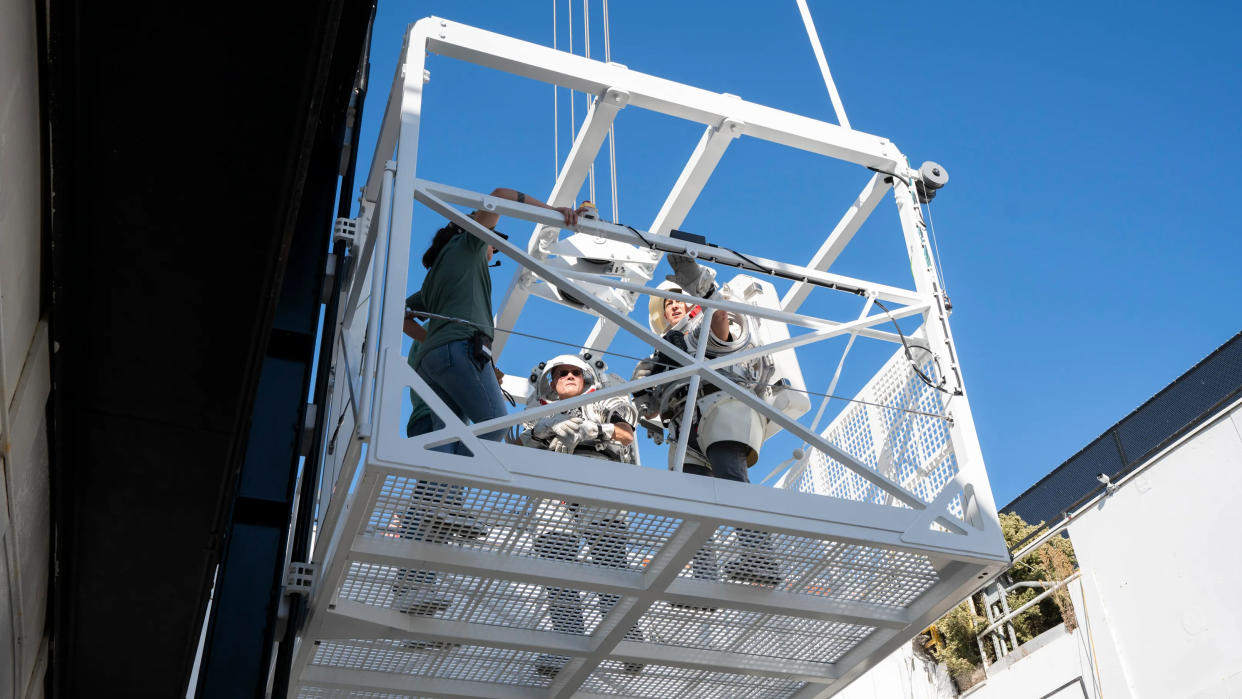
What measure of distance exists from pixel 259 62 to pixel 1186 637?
31.9 feet

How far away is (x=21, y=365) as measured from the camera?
3.95 m

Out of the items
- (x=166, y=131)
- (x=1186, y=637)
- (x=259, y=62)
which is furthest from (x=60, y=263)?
(x=1186, y=637)

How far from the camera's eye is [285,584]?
6.11 m

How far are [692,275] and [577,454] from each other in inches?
52.5

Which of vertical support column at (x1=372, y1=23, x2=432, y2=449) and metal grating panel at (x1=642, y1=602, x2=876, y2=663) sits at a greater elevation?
vertical support column at (x1=372, y1=23, x2=432, y2=449)

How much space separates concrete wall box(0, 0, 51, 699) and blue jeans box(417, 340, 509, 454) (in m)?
2.23

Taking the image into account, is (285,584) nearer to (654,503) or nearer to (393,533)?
(393,533)

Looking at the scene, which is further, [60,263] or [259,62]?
[60,263]

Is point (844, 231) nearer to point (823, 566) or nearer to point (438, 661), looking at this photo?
point (823, 566)

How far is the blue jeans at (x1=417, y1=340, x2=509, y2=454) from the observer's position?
6.30 metres

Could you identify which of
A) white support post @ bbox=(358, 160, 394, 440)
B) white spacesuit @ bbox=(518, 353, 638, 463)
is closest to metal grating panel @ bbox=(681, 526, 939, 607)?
white spacesuit @ bbox=(518, 353, 638, 463)

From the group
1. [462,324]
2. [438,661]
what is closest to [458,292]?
[462,324]

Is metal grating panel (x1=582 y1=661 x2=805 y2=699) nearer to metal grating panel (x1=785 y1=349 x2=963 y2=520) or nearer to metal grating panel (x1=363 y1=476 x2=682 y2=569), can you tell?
metal grating panel (x1=785 y1=349 x2=963 y2=520)

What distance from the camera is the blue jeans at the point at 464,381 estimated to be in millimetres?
6297
